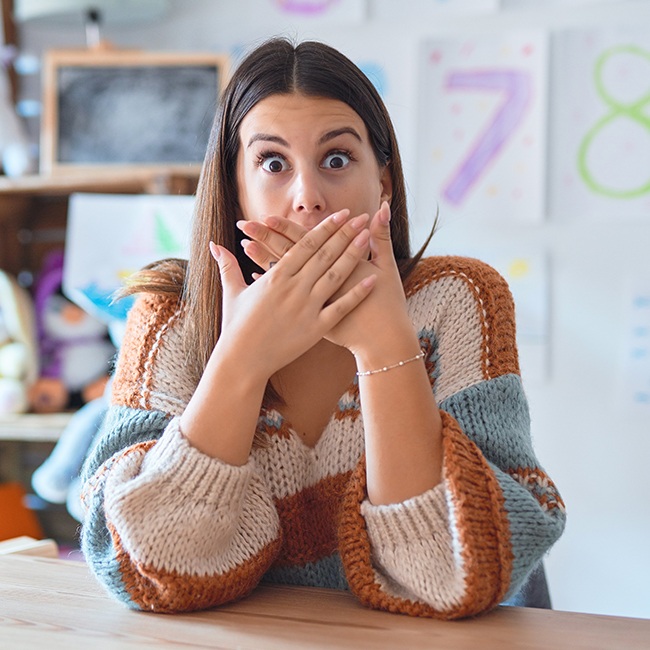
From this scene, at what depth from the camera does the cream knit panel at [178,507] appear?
78cm

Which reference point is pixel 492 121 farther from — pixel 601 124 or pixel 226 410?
pixel 226 410

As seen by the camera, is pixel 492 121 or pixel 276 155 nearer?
pixel 276 155

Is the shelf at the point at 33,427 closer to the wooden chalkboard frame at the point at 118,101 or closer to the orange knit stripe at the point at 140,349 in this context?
the wooden chalkboard frame at the point at 118,101

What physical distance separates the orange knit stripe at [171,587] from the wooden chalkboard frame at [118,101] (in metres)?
1.43

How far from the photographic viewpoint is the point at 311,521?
936 mm

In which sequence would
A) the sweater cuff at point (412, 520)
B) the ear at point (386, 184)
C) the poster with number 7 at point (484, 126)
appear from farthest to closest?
the poster with number 7 at point (484, 126) → the ear at point (386, 184) → the sweater cuff at point (412, 520)

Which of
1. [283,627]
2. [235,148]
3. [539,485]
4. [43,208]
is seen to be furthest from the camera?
[43,208]

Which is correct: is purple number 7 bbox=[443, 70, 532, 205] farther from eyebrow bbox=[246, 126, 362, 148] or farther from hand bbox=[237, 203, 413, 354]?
hand bbox=[237, 203, 413, 354]

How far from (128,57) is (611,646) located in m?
1.86

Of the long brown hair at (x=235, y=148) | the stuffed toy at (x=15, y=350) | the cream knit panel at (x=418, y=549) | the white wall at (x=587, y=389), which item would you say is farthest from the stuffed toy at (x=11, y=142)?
the cream knit panel at (x=418, y=549)

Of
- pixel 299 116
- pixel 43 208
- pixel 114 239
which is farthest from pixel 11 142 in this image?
pixel 299 116

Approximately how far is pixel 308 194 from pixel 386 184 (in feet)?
0.70

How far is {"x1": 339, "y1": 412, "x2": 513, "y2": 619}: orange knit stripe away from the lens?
74 centimetres

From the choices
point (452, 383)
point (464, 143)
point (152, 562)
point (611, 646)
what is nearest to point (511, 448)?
point (452, 383)
